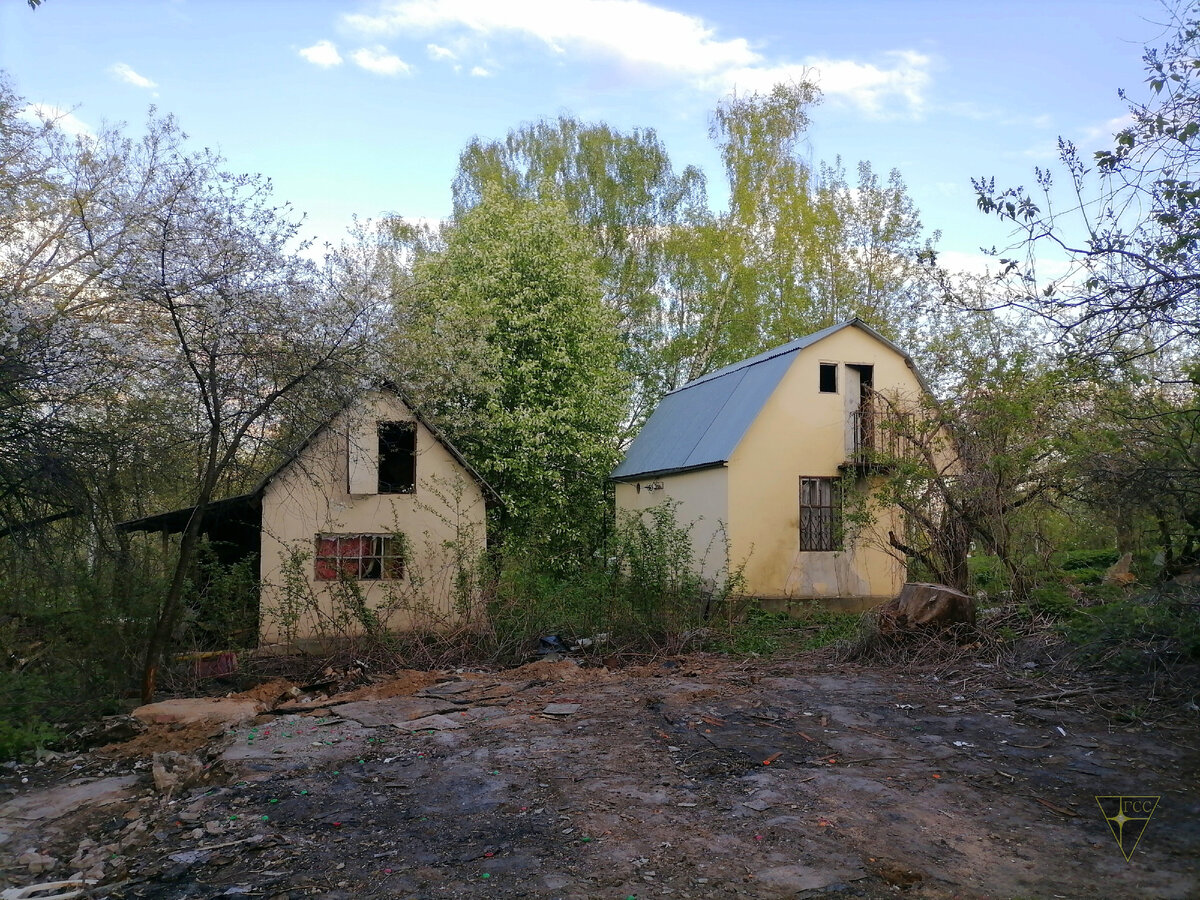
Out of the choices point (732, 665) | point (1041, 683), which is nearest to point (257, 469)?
point (732, 665)

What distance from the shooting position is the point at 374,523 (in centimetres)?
1539

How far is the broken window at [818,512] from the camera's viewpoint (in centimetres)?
1803

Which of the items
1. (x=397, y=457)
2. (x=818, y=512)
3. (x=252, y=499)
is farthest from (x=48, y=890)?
(x=818, y=512)

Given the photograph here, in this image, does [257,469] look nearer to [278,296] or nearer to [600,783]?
[278,296]

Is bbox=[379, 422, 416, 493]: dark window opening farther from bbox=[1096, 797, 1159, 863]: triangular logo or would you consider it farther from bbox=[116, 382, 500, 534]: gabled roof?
bbox=[1096, 797, 1159, 863]: triangular logo

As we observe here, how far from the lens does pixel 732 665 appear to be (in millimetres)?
11812

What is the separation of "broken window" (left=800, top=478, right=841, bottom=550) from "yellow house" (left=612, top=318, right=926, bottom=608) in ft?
0.06

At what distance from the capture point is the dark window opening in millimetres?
15766

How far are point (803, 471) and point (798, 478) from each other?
0.17 m

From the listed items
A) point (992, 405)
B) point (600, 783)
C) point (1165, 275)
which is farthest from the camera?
point (992, 405)

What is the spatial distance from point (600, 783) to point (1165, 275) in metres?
5.20

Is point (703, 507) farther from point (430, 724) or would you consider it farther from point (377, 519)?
point (430, 724)

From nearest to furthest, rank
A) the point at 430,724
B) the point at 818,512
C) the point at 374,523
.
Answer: the point at 430,724 < the point at 374,523 < the point at 818,512

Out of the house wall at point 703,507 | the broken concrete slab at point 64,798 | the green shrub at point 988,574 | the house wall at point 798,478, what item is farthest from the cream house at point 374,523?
the green shrub at point 988,574
